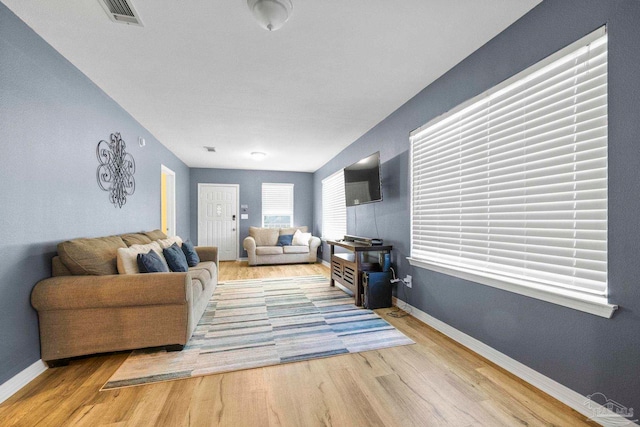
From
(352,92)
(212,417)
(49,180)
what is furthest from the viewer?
(352,92)

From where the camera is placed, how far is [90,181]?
252cm

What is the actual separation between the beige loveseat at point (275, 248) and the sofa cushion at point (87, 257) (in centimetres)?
386

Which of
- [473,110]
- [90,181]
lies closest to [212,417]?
[90,181]

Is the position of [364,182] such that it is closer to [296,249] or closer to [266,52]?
[266,52]

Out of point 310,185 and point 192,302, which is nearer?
point 192,302

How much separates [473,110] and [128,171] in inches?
151

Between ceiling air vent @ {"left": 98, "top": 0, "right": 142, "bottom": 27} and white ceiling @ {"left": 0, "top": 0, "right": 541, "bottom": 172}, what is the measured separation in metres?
0.04

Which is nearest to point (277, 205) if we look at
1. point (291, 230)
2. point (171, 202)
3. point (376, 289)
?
point (291, 230)

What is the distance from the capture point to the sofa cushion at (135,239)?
2.83 meters

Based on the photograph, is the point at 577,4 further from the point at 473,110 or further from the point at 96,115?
the point at 96,115

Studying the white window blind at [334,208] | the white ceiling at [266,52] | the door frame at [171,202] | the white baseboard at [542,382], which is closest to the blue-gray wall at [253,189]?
the white window blind at [334,208]

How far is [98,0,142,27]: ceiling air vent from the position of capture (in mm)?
1609

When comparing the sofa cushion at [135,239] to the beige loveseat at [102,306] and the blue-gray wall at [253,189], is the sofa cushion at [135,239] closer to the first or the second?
the beige loveseat at [102,306]

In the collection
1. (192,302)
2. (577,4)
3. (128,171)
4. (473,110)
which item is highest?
(577,4)
